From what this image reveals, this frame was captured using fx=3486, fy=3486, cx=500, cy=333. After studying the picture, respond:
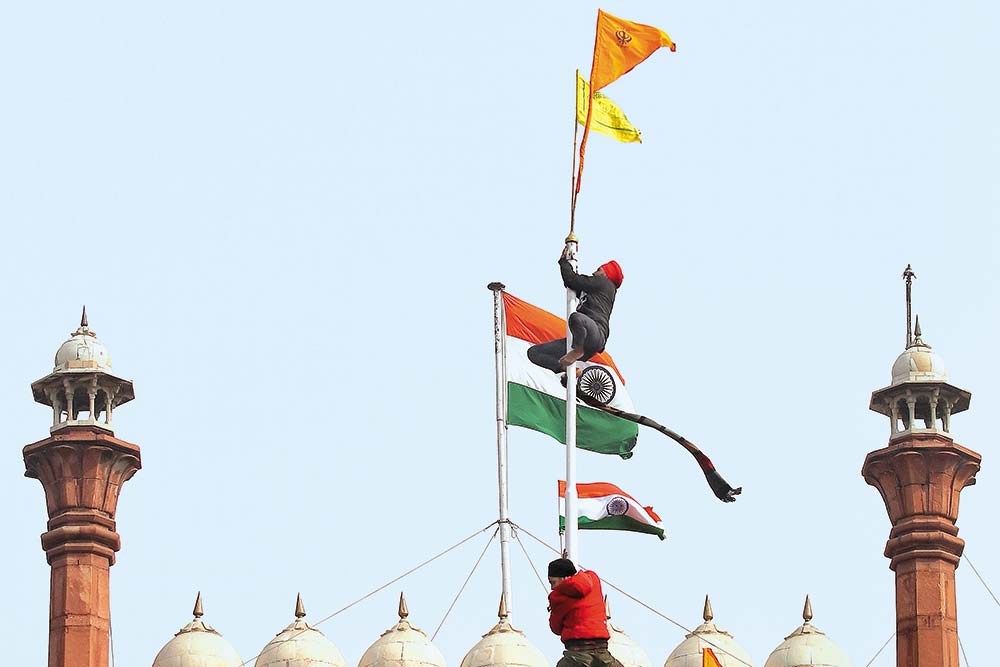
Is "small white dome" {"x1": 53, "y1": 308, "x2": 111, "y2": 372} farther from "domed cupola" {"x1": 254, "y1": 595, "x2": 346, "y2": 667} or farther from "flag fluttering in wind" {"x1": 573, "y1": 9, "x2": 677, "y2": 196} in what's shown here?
"flag fluttering in wind" {"x1": 573, "y1": 9, "x2": 677, "y2": 196}

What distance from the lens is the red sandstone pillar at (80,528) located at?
67.8 meters

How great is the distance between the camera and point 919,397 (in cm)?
7138

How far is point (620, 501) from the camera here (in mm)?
55750

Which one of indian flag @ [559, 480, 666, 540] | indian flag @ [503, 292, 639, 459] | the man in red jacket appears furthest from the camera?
indian flag @ [503, 292, 639, 459]

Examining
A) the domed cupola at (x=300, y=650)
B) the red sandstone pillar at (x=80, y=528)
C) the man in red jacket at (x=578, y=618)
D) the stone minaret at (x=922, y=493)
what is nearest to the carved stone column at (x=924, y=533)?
the stone minaret at (x=922, y=493)

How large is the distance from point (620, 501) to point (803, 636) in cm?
1371

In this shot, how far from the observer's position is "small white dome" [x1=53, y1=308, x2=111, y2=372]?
232ft

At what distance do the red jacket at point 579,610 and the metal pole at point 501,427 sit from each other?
16.8 metres

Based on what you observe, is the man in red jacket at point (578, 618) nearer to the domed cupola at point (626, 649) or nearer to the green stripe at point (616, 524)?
the green stripe at point (616, 524)

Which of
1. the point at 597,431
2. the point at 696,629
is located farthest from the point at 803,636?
the point at 597,431

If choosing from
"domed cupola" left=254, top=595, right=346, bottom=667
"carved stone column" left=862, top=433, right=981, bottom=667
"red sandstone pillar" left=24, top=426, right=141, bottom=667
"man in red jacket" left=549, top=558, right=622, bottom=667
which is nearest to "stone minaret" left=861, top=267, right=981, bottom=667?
"carved stone column" left=862, top=433, right=981, bottom=667

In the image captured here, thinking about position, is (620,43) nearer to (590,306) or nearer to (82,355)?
(590,306)

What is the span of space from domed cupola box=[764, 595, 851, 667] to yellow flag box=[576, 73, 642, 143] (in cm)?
1731

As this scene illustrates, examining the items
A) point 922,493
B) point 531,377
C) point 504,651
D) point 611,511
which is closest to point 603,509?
point 611,511
